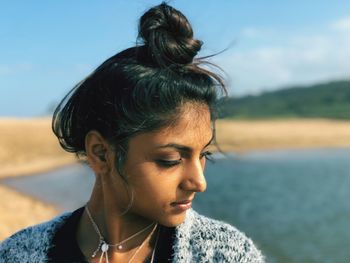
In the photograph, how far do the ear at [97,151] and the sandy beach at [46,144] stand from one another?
11.1 metres

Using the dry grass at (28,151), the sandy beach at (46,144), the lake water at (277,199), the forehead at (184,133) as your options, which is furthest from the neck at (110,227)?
the dry grass at (28,151)

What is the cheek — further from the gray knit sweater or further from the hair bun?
the hair bun

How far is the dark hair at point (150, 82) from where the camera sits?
2.15 meters

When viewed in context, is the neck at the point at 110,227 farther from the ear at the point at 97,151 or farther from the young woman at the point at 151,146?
the ear at the point at 97,151

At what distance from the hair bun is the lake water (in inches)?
218

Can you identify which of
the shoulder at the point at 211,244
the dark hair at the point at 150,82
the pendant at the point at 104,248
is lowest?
the pendant at the point at 104,248

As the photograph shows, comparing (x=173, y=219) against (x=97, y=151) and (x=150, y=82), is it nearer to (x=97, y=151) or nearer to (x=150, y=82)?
(x=97, y=151)

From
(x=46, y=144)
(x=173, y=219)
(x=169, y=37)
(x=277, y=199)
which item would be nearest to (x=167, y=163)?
(x=173, y=219)

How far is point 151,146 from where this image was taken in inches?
85.7

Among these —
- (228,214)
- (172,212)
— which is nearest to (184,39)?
(172,212)

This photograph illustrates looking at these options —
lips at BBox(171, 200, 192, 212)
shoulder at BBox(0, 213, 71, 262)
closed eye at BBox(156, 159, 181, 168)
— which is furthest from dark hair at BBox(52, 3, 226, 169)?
shoulder at BBox(0, 213, 71, 262)

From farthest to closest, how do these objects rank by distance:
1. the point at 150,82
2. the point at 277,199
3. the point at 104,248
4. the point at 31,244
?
the point at 277,199 < the point at 31,244 < the point at 104,248 < the point at 150,82

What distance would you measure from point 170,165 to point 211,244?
431 millimetres

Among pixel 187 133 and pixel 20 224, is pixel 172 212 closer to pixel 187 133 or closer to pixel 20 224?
pixel 187 133
